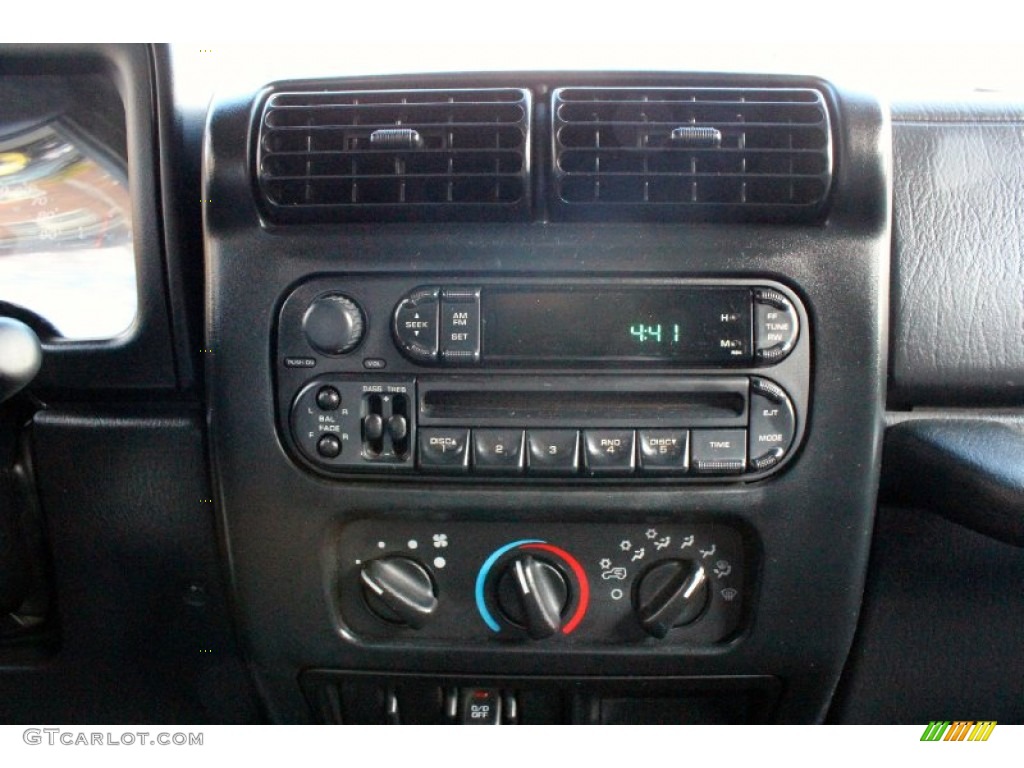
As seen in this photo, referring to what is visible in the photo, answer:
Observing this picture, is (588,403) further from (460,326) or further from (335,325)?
(335,325)

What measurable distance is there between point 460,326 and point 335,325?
16cm

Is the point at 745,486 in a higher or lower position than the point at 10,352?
lower

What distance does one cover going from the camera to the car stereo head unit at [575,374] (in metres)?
1.19

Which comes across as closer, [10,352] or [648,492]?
[10,352]

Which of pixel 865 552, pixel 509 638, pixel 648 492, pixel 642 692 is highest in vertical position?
pixel 648 492

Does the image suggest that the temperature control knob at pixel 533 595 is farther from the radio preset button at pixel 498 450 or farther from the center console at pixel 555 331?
the radio preset button at pixel 498 450

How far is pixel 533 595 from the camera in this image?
122cm

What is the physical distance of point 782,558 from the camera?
1256 millimetres

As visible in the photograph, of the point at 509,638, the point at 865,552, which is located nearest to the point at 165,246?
the point at 509,638

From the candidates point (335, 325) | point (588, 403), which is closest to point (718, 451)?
point (588, 403)

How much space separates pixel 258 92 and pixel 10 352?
45 centimetres

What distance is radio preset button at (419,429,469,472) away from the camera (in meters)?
1.20

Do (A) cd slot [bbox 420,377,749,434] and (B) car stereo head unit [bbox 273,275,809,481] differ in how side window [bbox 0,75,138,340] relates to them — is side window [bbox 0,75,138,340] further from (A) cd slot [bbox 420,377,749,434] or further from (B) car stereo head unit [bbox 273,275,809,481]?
(A) cd slot [bbox 420,377,749,434]

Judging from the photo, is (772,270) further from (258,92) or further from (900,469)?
(258,92)
